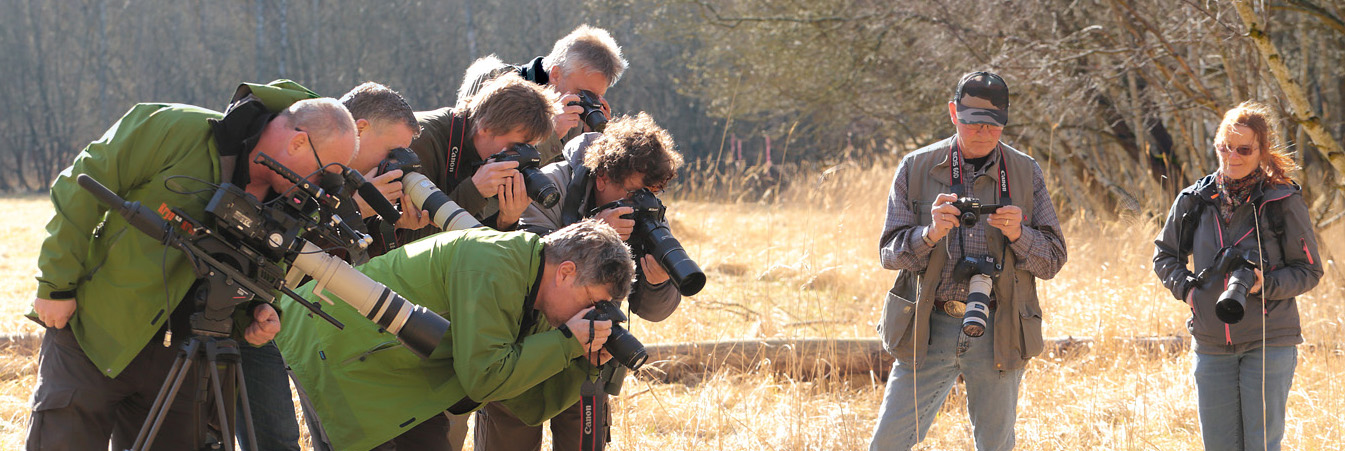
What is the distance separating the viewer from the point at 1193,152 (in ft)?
26.0

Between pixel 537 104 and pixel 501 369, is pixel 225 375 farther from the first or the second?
pixel 537 104

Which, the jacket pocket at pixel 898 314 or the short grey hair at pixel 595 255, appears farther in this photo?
the jacket pocket at pixel 898 314

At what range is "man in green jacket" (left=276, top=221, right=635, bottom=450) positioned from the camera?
7.63ft

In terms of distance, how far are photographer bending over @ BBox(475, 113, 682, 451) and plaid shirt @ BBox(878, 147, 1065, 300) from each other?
0.70 m

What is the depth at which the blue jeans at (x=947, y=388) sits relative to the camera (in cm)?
315

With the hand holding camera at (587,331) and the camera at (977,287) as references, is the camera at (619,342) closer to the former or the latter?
the hand holding camera at (587,331)

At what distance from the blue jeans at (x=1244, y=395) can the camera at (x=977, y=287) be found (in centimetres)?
82

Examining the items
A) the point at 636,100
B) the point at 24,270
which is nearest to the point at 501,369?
the point at 24,270

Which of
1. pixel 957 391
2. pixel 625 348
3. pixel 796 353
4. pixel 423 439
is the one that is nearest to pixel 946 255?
pixel 625 348

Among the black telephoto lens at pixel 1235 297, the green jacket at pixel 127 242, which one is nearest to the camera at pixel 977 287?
the black telephoto lens at pixel 1235 297

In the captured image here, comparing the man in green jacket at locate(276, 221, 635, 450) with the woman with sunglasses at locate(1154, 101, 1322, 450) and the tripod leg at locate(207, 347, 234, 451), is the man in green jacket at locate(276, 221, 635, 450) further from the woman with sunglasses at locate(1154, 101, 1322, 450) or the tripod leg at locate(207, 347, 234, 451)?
the woman with sunglasses at locate(1154, 101, 1322, 450)

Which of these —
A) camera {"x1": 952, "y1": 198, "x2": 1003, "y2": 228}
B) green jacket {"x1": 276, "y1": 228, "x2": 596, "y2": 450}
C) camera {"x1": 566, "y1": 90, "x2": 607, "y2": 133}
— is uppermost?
camera {"x1": 566, "y1": 90, "x2": 607, "y2": 133}

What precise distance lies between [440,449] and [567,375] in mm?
353

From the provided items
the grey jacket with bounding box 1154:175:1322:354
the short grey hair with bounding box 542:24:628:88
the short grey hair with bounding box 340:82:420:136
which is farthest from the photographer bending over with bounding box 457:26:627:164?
the grey jacket with bounding box 1154:175:1322:354
